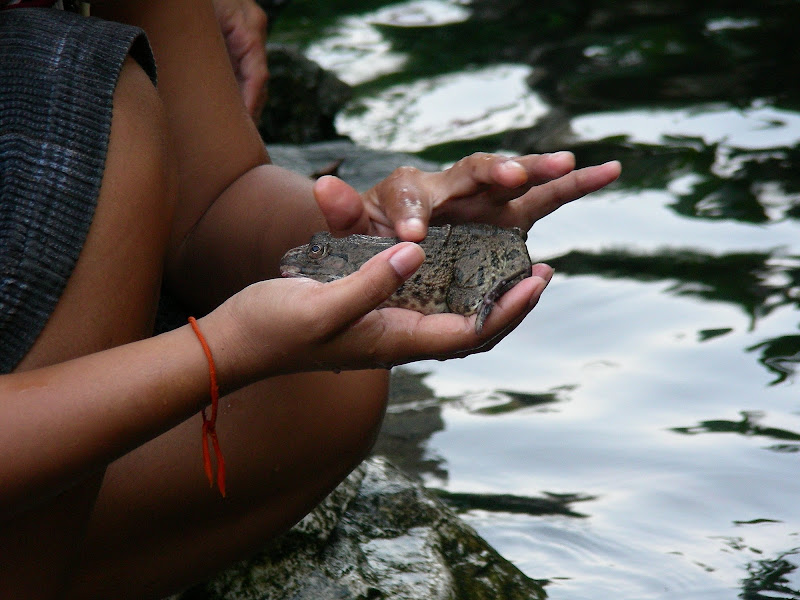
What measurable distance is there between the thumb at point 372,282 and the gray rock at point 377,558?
1234 millimetres

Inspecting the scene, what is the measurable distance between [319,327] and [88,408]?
48 cm

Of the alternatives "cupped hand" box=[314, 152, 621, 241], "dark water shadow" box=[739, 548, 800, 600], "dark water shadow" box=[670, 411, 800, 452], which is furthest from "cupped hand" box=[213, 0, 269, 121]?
"dark water shadow" box=[739, 548, 800, 600]

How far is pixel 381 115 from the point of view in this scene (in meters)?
8.55

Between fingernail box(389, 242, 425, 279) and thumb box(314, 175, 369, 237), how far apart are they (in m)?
0.49

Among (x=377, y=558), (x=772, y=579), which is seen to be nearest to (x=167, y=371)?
(x=377, y=558)

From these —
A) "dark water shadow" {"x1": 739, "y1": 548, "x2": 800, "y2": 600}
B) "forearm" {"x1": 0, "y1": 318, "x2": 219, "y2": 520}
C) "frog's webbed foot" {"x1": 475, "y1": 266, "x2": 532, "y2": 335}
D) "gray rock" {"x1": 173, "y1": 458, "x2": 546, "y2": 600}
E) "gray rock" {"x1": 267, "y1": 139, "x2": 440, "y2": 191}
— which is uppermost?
"forearm" {"x1": 0, "y1": 318, "x2": 219, "y2": 520}

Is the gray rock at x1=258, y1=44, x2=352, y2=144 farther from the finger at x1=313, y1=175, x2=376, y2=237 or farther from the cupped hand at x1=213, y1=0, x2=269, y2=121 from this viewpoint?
the finger at x1=313, y1=175, x2=376, y2=237

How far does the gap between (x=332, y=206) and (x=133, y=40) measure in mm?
631

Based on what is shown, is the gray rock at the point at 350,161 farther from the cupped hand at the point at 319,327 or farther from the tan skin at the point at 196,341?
the cupped hand at the point at 319,327

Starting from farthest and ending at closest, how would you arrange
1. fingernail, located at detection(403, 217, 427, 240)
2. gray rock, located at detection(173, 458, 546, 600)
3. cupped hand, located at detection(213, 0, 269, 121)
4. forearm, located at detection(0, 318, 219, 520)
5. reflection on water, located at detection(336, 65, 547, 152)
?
reflection on water, located at detection(336, 65, 547, 152), cupped hand, located at detection(213, 0, 269, 121), gray rock, located at detection(173, 458, 546, 600), fingernail, located at detection(403, 217, 427, 240), forearm, located at detection(0, 318, 219, 520)

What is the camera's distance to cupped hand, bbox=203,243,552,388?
7.03 feet

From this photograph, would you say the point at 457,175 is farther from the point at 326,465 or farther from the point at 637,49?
the point at 637,49

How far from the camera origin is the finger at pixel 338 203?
264cm

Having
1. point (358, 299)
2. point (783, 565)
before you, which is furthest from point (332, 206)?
point (783, 565)
